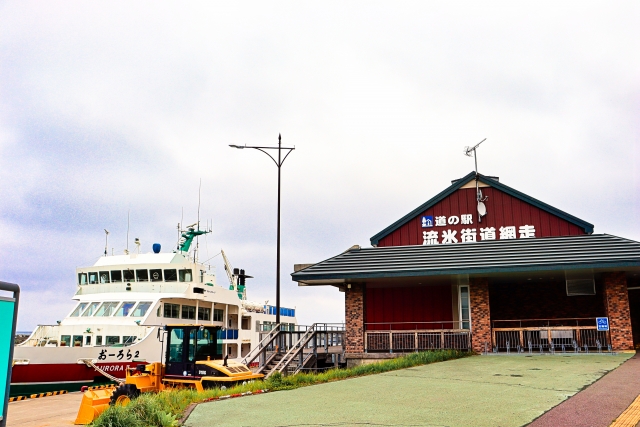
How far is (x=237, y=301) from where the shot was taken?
3538cm

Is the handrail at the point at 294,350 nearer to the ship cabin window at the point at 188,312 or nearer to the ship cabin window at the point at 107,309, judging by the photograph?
the ship cabin window at the point at 188,312

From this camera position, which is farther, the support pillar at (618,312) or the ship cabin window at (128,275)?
the ship cabin window at (128,275)

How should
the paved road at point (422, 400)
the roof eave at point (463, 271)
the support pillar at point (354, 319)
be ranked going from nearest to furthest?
the paved road at point (422, 400) → the roof eave at point (463, 271) → the support pillar at point (354, 319)

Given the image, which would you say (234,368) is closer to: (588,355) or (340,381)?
(340,381)

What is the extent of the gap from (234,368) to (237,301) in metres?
19.8

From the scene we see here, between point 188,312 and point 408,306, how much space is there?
41.2ft

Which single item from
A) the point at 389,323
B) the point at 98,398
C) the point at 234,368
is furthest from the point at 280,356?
the point at 98,398

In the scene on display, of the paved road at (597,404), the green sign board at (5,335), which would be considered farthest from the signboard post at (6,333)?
the paved road at (597,404)

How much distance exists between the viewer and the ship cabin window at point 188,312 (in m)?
30.2

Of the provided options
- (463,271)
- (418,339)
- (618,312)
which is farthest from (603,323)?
(418,339)

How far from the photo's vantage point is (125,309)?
2773 cm

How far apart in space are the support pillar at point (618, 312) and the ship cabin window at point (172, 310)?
66.9 ft

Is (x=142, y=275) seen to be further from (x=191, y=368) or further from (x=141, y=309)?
(x=191, y=368)

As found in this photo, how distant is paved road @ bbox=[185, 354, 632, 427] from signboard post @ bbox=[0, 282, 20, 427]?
4.82 meters
